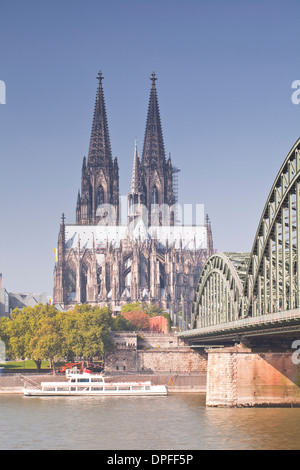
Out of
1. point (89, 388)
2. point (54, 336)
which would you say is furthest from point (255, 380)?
point (54, 336)

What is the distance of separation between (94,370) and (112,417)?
4798cm

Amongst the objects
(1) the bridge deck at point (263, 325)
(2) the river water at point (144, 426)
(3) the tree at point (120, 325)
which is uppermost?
(3) the tree at point (120, 325)

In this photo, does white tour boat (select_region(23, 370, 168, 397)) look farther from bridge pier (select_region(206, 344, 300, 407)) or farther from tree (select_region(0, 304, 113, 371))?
bridge pier (select_region(206, 344, 300, 407))

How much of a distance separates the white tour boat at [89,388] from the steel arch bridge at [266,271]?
1010 centimetres

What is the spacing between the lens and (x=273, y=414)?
62094 mm

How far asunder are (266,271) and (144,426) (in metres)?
18.6

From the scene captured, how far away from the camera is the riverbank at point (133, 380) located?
91688 mm

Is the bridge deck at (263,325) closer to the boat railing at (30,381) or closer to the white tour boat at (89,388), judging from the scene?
the white tour boat at (89,388)

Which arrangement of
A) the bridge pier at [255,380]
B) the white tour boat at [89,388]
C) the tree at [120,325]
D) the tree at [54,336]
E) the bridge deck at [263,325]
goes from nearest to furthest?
the bridge deck at [263,325] < the bridge pier at [255,380] < the white tour boat at [89,388] < the tree at [54,336] < the tree at [120,325]

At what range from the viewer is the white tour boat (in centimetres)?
8606

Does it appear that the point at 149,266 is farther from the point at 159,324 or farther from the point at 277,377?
the point at 277,377

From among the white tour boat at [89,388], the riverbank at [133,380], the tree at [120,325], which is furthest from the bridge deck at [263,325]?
the tree at [120,325]

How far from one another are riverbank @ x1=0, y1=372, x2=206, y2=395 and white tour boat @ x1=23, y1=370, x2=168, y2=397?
3.69 metres

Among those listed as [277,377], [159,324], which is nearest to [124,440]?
[277,377]
